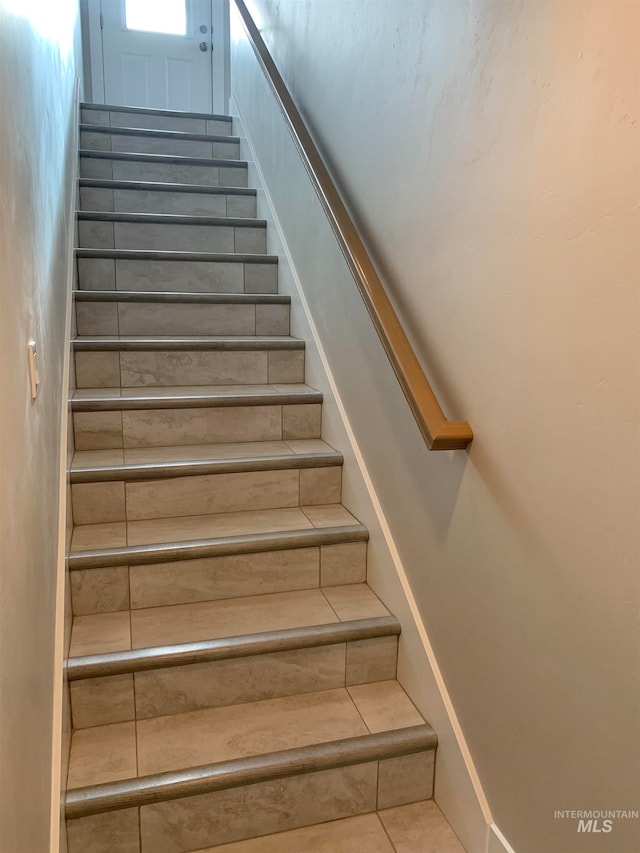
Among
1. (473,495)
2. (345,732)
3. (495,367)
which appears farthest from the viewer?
(345,732)

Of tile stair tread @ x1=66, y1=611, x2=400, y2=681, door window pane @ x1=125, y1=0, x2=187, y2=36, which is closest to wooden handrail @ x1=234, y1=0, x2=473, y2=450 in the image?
tile stair tread @ x1=66, y1=611, x2=400, y2=681

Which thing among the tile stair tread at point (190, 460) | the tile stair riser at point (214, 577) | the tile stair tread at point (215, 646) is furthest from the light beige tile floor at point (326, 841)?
the tile stair tread at point (190, 460)

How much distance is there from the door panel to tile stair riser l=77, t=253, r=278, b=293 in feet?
9.40

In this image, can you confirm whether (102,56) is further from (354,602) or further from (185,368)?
(354,602)

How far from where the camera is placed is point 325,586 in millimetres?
1990

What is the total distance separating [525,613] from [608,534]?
1.00 feet

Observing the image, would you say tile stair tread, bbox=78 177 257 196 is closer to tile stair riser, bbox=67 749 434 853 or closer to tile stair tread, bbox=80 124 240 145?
tile stair tread, bbox=80 124 240 145

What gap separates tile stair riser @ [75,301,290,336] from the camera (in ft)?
8.53

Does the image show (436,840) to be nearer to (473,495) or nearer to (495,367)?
(473,495)

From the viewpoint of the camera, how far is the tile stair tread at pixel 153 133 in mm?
3414

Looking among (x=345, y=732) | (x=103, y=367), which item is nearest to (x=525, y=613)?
(x=345, y=732)

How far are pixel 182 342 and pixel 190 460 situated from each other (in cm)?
60

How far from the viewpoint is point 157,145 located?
11.6 feet

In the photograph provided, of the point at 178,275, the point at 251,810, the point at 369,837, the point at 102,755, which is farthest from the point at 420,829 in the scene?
the point at 178,275
